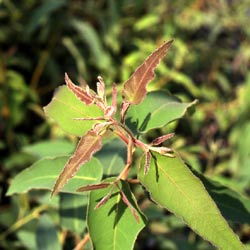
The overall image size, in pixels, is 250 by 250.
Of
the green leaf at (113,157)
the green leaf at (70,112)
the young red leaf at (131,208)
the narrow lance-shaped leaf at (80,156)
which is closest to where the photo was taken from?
the narrow lance-shaped leaf at (80,156)

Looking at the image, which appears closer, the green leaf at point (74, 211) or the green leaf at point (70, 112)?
the green leaf at point (70, 112)

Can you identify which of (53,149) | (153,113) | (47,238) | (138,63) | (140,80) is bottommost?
(138,63)

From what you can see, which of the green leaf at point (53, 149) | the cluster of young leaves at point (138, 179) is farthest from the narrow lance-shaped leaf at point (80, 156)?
the green leaf at point (53, 149)

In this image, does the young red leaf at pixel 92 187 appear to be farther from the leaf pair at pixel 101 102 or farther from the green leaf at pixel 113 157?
the green leaf at pixel 113 157

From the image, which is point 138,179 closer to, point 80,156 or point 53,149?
point 80,156

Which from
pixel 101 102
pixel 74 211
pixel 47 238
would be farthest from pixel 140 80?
pixel 47 238

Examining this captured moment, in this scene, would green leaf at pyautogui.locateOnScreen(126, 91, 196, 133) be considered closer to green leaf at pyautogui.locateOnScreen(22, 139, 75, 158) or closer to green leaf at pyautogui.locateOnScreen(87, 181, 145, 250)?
green leaf at pyautogui.locateOnScreen(87, 181, 145, 250)

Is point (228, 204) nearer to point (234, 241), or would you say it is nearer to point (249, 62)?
point (234, 241)

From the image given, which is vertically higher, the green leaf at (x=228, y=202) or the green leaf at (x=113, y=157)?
the green leaf at (x=113, y=157)
